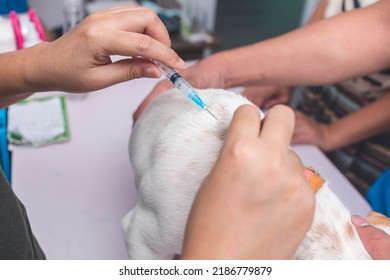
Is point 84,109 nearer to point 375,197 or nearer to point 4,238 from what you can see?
point 4,238

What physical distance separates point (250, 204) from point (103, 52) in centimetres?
38

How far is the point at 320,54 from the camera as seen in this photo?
0.97 meters

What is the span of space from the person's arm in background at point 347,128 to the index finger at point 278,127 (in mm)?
617

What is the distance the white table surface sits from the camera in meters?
0.80

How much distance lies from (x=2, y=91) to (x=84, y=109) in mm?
420

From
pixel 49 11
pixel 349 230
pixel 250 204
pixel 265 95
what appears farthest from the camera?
pixel 49 11

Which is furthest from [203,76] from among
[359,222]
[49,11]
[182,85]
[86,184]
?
[49,11]

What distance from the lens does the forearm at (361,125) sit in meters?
1.10

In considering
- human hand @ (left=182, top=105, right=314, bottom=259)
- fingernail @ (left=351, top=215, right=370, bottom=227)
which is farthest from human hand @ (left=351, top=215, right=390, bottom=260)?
human hand @ (left=182, top=105, right=314, bottom=259)

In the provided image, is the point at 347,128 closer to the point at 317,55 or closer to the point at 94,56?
the point at 317,55

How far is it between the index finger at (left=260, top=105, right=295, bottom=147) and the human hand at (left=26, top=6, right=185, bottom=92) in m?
0.24

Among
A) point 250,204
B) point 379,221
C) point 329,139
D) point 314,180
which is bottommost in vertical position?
point 329,139

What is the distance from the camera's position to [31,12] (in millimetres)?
1404

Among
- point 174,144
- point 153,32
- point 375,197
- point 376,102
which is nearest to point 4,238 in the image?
point 174,144
